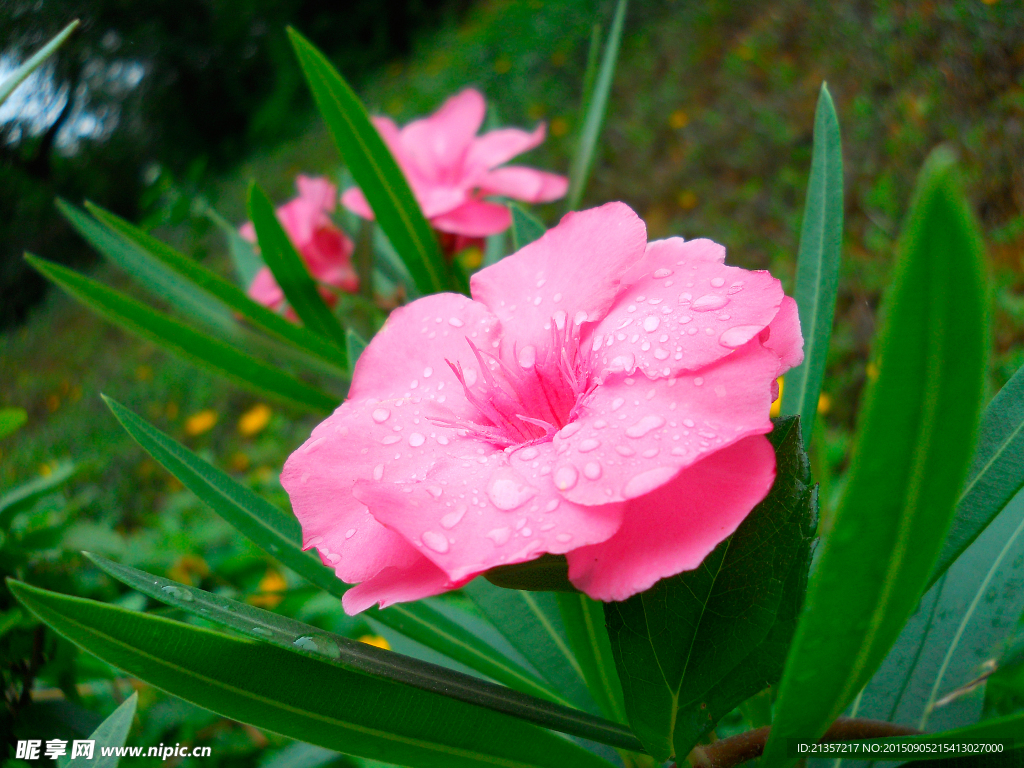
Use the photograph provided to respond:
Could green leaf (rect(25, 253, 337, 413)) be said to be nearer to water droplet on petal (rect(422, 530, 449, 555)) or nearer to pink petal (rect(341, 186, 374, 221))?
pink petal (rect(341, 186, 374, 221))

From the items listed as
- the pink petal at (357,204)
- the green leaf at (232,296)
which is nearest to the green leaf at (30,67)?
the green leaf at (232,296)

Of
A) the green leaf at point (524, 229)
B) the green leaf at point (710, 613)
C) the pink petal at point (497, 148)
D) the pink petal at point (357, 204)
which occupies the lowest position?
the green leaf at point (710, 613)

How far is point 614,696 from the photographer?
0.55 m

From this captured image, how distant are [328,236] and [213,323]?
0.25 meters

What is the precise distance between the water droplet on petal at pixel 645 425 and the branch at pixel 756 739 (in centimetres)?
22

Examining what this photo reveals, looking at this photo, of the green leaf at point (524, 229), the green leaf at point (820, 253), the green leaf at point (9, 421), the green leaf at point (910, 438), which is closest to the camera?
the green leaf at point (910, 438)

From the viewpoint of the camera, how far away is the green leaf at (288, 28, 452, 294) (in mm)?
741

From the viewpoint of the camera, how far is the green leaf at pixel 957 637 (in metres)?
0.51

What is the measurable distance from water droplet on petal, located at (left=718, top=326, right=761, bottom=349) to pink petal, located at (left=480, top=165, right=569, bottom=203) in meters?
0.58

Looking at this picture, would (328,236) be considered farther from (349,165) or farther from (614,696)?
(614,696)

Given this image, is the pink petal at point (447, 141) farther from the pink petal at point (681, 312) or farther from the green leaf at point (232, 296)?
the pink petal at point (681, 312)

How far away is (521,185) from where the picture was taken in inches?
35.0

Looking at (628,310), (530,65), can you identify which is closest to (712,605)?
→ (628,310)

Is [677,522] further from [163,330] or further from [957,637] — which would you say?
[163,330]
